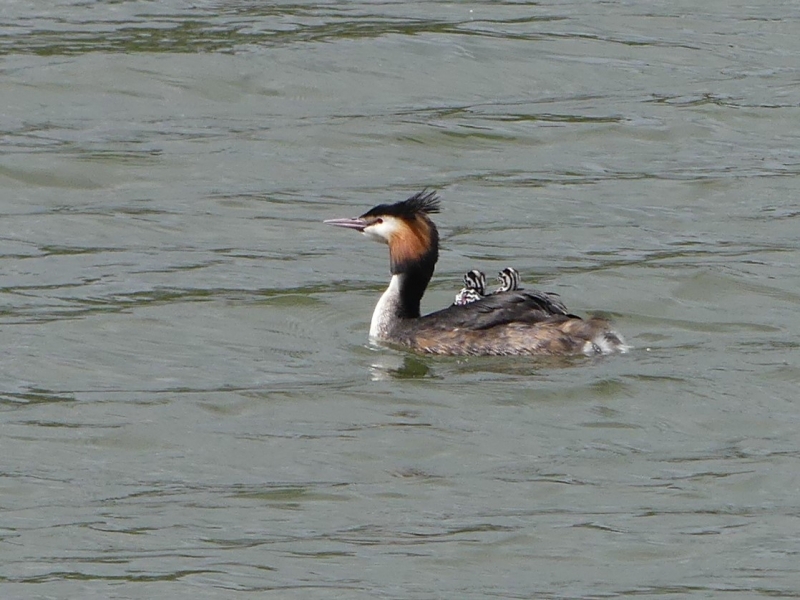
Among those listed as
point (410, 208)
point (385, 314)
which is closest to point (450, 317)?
point (385, 314)

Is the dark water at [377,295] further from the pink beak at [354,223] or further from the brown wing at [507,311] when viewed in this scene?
the pink beak at [354,223]

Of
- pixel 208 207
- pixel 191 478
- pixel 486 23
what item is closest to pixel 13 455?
pixel 191 478

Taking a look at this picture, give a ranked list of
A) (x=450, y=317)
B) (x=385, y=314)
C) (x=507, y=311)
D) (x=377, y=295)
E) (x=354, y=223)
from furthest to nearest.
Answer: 1. (x=377, y=295)
2. (x=354, y=223)
3. (x=385, y=314)
4. (x=450, y=317)
5. (x=507, y=311)

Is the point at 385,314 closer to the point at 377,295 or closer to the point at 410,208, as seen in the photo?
the point at 410,208

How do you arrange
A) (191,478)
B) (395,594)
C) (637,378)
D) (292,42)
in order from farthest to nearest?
(292,42) < (637,378) < (191,478) < (395,594)

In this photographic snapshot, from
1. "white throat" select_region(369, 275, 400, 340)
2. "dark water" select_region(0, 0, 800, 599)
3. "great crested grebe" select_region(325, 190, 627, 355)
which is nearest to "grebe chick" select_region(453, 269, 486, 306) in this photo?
"great crested grebe" select_region(325, 190, 627, 355)

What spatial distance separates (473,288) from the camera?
11258 millimetres

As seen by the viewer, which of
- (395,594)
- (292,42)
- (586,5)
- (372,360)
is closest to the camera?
(395,594)

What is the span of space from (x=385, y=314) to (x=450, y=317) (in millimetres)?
467

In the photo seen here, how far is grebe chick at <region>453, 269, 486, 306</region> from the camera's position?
11.2 metres

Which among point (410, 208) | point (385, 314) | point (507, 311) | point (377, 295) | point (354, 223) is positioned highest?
point (410, 208)

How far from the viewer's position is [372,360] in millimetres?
10727

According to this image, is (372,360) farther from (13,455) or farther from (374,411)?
(13,455)

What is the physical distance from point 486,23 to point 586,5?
4.77 feet
